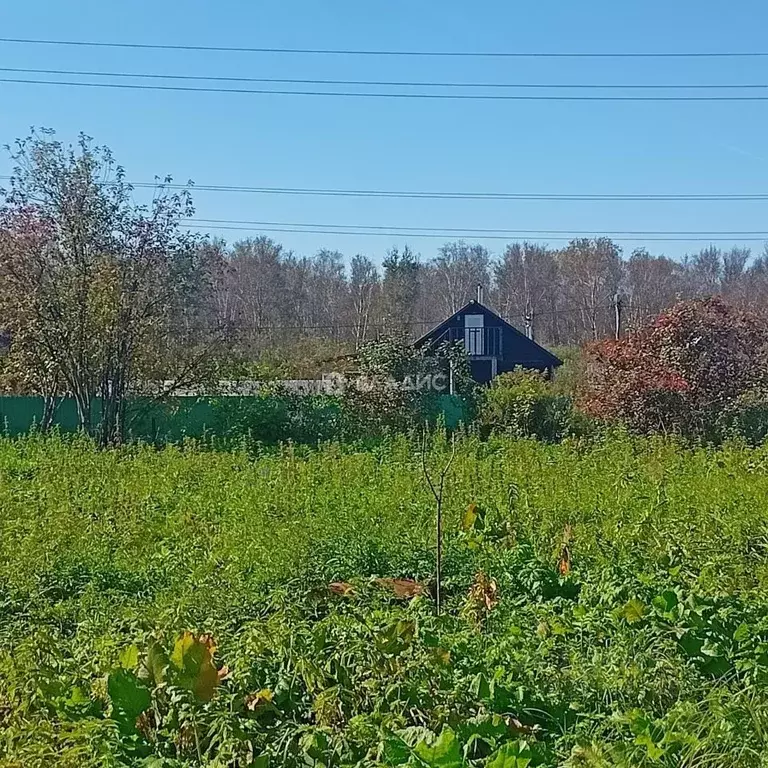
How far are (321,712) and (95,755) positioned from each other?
63 centimetres

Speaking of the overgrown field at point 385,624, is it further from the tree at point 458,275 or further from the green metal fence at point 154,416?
the tree at point 458,275

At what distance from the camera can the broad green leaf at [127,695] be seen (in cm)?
247

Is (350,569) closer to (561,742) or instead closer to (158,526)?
(158,526)

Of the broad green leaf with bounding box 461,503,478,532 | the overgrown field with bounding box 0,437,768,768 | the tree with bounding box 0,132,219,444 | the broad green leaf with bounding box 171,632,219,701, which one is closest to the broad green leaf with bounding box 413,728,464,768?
the overgrown field with bounding box 0,437,768,768

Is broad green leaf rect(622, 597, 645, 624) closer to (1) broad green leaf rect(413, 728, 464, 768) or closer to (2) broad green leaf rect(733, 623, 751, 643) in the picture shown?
(2) broad green leaf rect(733, 623, 751, 643)

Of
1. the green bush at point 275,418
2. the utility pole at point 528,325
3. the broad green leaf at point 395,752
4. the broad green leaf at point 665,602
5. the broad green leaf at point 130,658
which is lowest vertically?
the broad green leaf at point 395,752

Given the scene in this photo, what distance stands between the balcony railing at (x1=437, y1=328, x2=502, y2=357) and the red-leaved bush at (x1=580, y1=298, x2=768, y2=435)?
17.8 meters

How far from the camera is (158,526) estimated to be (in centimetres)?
596

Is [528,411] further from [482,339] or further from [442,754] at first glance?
[482,339]

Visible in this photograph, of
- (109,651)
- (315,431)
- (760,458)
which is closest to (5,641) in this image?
(109,651)

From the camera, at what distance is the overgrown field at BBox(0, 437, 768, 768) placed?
7.88 feet

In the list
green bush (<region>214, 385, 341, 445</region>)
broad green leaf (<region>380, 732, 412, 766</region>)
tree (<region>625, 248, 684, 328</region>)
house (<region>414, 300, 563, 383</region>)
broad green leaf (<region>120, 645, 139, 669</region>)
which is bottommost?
broad green leaf (<region>380, 732, 412, 766</region>)

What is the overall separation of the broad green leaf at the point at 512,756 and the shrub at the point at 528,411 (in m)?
12.0

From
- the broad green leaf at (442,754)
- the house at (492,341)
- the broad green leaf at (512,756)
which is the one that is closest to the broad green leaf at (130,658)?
the broad green leaf at (442,754)
